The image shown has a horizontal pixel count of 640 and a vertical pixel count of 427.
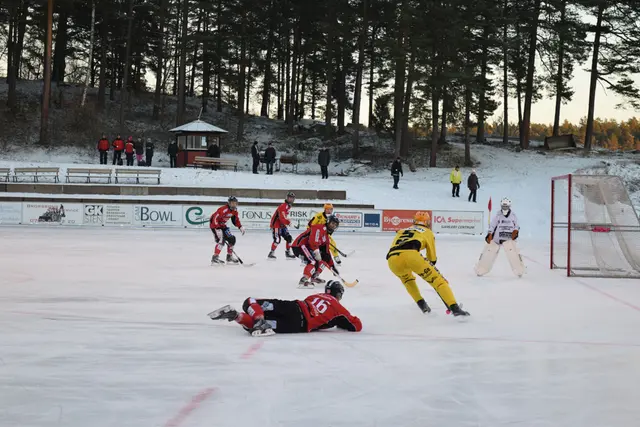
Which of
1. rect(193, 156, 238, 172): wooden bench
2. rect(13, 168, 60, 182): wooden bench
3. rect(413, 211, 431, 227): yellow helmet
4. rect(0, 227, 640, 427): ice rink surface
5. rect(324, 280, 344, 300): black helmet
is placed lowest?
rect(0, 227, 640, 427): ice rink surface

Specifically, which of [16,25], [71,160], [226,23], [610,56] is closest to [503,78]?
[610,56]

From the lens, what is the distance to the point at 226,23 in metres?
40.1

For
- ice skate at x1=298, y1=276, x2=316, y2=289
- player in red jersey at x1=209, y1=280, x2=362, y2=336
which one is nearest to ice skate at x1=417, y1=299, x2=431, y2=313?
player in red jersey at x1=209, y1=280, x2=362, y2=336

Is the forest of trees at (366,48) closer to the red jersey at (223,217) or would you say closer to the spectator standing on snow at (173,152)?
the spectator standing on snow at (173,152)

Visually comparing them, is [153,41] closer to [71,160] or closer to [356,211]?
[71,160]

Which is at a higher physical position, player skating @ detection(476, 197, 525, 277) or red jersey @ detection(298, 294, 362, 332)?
player skating @ detection(476, 197, 525, 277)

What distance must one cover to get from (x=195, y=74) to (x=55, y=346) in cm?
4391

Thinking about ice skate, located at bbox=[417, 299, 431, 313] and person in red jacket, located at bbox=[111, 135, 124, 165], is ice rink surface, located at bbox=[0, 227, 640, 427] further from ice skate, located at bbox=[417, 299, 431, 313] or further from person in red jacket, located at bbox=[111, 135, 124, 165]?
person in red jacket, located at bbox=[111, 135, 124, 165]

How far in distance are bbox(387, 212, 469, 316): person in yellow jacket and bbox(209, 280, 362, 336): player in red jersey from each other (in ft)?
3.71

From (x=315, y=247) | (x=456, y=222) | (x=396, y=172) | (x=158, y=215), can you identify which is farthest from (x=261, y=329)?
(x=396, y=172)

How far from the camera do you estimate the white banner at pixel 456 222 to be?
2364 cm

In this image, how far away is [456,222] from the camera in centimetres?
2375

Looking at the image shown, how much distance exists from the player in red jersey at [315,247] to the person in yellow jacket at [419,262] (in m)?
2.04

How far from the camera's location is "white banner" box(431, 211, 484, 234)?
77.6 feet
